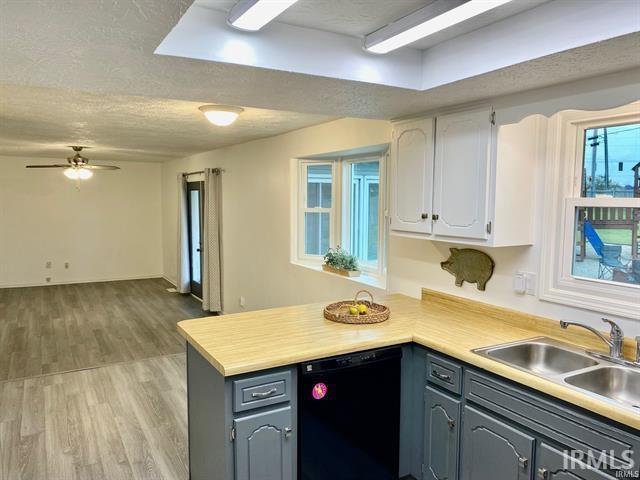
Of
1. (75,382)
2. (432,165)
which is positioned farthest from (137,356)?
(432,165)

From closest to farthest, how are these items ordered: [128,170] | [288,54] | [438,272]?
[288,54] < [438,272] < [128,170]

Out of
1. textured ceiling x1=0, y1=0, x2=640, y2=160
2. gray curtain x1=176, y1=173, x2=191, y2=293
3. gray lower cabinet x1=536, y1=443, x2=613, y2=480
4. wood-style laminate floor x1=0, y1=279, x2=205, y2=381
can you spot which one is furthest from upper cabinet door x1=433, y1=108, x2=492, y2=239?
gray curtain x1=176, y1=173, x2=191, y2=293

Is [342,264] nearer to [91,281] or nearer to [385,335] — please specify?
[385,335]

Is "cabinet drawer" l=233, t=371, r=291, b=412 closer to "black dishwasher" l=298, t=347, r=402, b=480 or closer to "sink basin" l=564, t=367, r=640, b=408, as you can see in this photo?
"black dishwasher" l=298, t=347, r=402, b=480

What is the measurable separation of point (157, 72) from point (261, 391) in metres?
1.44

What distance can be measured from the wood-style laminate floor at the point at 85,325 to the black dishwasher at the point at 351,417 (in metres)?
3.10

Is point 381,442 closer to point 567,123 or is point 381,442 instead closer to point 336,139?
point 567,123

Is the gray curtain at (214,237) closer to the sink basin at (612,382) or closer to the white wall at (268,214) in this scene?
the white wall at (268,214)

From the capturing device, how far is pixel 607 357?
204 centimetres

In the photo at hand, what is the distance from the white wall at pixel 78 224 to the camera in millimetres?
8039

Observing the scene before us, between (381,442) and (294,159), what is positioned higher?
(294,159)

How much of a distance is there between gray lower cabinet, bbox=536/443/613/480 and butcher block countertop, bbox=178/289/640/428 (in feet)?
0.75

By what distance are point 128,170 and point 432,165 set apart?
7.72 metres

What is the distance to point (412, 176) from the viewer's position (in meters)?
2.80
